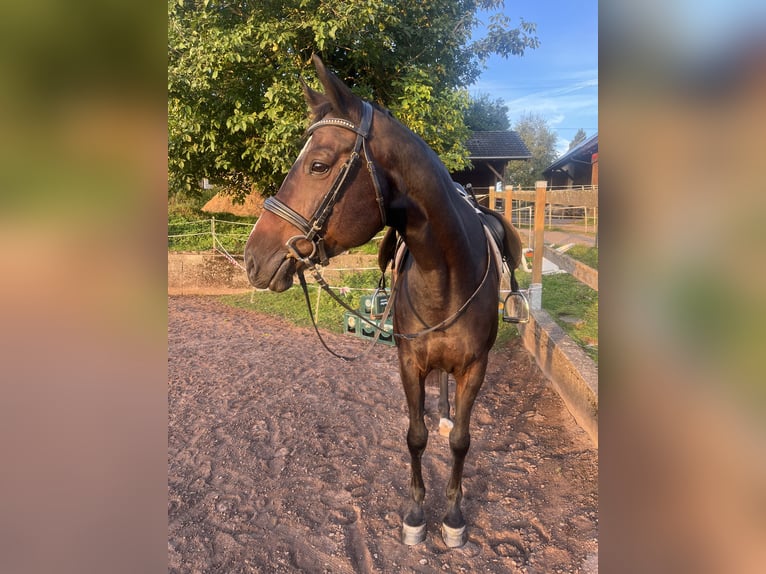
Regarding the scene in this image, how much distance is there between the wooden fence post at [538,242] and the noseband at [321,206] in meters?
4.42

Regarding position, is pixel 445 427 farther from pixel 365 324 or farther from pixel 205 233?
pixel 205 233

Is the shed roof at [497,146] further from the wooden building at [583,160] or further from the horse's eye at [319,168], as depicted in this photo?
the horse's eye at [319,168]

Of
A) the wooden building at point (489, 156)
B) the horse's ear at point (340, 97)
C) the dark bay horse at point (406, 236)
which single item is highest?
the wooden building at point (489, 156)

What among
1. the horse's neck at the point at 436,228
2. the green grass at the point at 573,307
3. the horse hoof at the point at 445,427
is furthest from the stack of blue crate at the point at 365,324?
the horse's neck at the point at 436,228

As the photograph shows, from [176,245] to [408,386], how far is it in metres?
10.0

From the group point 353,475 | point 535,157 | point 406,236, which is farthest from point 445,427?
point 535,157

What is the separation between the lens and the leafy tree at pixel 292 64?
6551 millimetres

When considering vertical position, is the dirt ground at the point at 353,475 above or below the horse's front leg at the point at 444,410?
below

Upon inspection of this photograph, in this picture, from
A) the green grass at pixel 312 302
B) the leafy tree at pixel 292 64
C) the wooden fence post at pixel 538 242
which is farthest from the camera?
the green grass at pixel 312 302

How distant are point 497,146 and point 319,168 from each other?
2040 cm

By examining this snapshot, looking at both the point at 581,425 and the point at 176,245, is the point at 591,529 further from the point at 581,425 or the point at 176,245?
the point at 176,245
